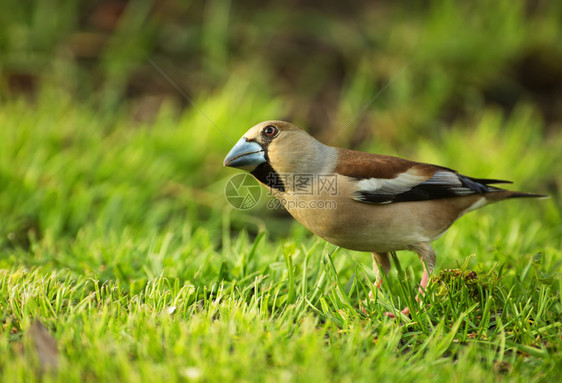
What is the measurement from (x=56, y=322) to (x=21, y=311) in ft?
0.90

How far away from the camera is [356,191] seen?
138 inches

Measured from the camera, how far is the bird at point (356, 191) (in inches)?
135

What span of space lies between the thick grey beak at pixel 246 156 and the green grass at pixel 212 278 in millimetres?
630

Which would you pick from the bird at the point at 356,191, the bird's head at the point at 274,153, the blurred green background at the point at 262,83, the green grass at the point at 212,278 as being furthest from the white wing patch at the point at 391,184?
the blurred green background at the point at 262,83

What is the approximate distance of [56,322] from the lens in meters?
2.97

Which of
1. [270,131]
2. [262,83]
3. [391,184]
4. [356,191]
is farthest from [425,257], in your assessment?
[262,83]

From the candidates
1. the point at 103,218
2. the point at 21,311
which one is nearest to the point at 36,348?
the point at 21,311

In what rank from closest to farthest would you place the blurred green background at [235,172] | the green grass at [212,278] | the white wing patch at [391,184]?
Answer: the green grass at [212,278], the blurred green background at [235,172], the white wing patch at [391,184]

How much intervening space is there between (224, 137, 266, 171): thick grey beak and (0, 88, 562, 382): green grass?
630 millimetres

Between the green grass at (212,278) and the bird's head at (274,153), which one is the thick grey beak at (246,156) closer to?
the bird's head at (274,153)

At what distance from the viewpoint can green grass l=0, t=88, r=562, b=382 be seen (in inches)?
105

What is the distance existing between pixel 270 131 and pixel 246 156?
0.84 ft

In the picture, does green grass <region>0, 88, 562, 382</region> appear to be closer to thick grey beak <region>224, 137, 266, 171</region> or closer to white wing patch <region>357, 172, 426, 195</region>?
white wing patch <region>357, 172, 426, 195</region>

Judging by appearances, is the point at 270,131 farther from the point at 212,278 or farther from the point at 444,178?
the point at 444,178
